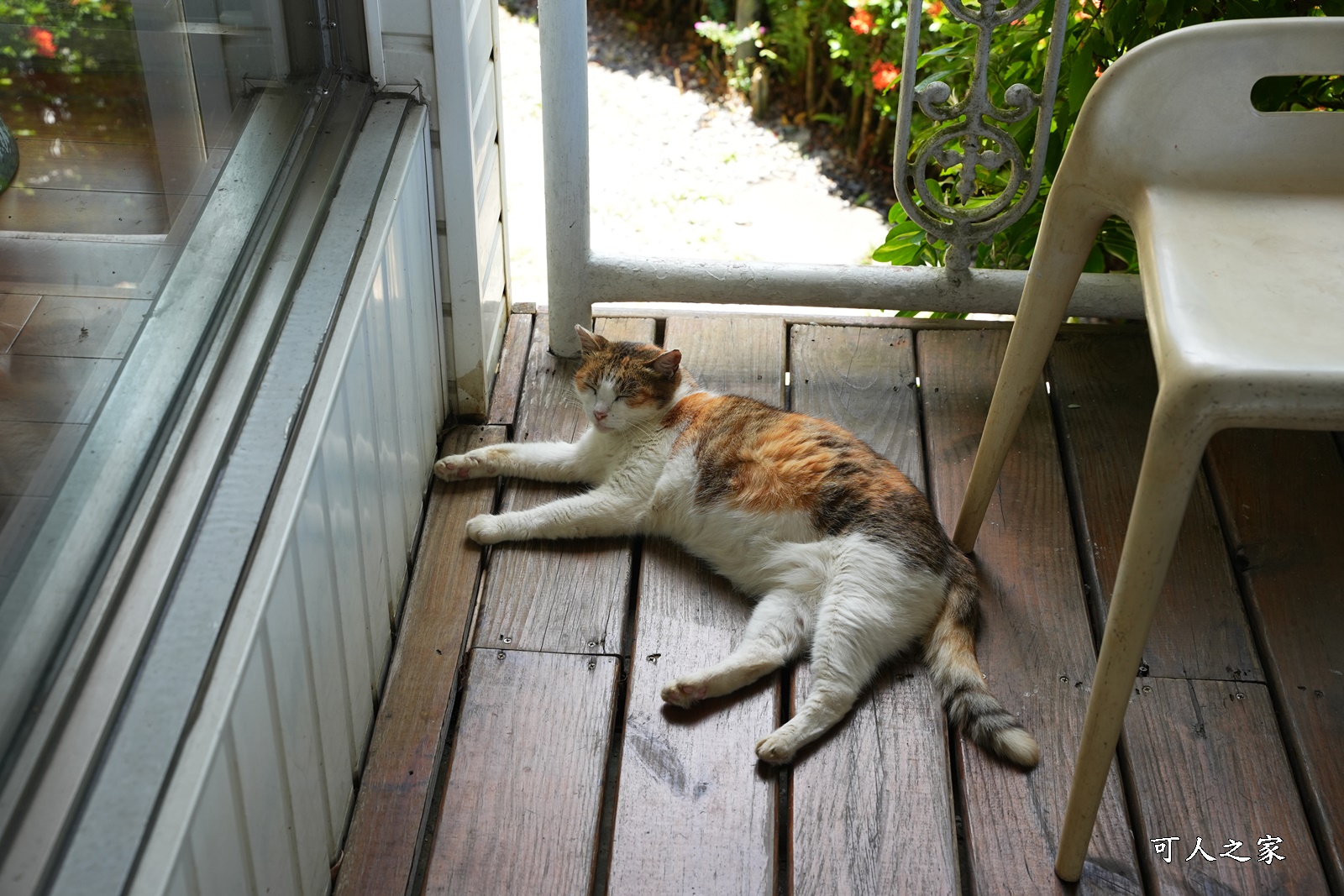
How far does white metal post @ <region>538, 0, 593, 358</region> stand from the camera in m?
1.86

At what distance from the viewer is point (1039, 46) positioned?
2.21m

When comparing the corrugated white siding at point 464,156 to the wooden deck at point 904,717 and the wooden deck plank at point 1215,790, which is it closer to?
the wooden deck at point 904,717

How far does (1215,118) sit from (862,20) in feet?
7.59

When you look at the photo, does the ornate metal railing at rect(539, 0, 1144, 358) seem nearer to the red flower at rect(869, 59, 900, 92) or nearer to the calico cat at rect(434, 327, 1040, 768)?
the calico cat at rect(434, 327, 1040, 768)

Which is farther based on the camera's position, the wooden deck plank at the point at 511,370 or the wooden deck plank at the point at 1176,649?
the wooden deck plank at the point at 511,370

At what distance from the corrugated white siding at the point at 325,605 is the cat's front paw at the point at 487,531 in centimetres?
9

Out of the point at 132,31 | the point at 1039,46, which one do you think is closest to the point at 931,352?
the point at 1039,46

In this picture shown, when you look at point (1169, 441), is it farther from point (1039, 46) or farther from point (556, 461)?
point (1039, 46)

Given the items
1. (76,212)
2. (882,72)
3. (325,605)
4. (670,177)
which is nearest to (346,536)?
(325,605)

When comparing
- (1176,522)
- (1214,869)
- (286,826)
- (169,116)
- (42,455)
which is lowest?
(1214,869)

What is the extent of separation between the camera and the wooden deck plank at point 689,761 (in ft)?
4.36

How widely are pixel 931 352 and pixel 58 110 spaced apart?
4.93 ft

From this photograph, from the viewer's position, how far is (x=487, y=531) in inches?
68.0

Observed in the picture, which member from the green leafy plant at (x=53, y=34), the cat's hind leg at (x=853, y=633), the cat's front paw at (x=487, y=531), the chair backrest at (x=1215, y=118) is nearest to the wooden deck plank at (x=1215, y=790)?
the cat's hind leg at (x=853, y=633)
